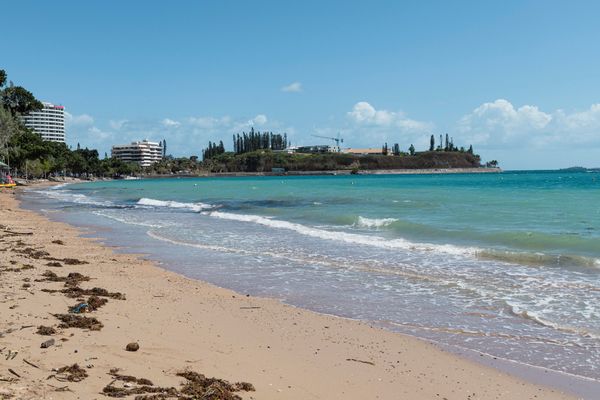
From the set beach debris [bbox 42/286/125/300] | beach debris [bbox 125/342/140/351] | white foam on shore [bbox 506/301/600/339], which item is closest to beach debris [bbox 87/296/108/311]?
beach debris [bbox 42/286/125/300]

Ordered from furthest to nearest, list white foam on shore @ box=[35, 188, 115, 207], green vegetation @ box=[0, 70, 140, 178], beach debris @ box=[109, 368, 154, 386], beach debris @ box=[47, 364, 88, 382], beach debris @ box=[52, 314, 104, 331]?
green vegetation @ box=[0, 70, 140, 178] → white foam on shore @ box=[35, 188, 115, 207] → beach debris @ box=[52, 314, 104, 331] → beach debris @ box=[109, 368, 154, 386] → beach debris @ box=[47, 364, 88, 382]

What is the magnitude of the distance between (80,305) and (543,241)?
47.3 feet

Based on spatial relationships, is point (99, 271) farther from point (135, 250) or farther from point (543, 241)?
point (543, 241)

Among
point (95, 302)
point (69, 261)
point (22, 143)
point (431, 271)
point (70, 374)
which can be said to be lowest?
point (431, 271)

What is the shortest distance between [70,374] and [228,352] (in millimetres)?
1824

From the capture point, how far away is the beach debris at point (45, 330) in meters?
6.06

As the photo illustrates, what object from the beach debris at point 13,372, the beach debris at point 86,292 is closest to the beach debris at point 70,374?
the beach debris at point 13,372

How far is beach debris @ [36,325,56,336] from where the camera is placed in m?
6.06

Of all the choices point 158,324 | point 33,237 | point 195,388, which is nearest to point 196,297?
point 158,324

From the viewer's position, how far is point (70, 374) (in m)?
4.82

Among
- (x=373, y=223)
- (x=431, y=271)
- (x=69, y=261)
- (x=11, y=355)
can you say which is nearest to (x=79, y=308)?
(x=11, y=355)

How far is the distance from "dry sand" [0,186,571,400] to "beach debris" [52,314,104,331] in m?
0.09

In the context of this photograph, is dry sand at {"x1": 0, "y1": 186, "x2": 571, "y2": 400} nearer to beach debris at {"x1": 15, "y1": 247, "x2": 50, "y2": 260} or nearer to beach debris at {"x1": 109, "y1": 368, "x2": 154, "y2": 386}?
beach debris at {"x1": 109, "y1": 368, "x2": 154, "y2": 386}

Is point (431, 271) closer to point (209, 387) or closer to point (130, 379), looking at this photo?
point (209, 387)
